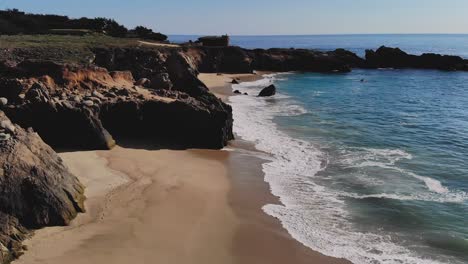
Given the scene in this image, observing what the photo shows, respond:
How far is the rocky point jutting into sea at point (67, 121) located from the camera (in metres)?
13.3

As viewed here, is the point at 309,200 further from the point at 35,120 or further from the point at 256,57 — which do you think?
the point at 256,57

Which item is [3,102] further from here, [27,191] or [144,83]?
[27,191]

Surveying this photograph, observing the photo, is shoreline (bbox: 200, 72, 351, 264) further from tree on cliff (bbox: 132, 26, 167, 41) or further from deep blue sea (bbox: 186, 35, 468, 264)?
tree on cliff (bbox: 132, 26, 167, 41)

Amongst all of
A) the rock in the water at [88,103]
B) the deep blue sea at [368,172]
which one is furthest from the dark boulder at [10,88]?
the deep blue sea at [368,172]

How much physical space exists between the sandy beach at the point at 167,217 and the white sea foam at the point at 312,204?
0.56 meters

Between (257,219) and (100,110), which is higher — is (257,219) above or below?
below

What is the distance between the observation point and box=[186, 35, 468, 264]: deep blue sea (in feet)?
48.2

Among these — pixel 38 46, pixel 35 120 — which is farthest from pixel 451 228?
pixel 38 46

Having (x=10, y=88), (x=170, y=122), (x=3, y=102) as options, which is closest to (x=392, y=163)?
(x=170, y=122)

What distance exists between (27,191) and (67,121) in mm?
8668

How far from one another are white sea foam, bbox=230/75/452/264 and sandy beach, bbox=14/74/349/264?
56 cm

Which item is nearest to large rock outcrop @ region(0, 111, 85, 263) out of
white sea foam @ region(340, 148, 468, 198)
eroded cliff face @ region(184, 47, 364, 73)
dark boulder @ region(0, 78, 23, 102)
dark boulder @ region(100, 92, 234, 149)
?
dark boulder @ region(0, 78, 23, 102)

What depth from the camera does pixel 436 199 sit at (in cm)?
1825

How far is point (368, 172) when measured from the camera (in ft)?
70.3
